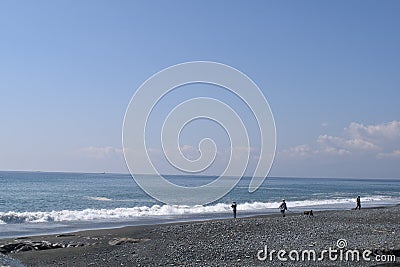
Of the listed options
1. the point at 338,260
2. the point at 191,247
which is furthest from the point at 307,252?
the point at 191,247

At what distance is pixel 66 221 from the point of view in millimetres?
34000

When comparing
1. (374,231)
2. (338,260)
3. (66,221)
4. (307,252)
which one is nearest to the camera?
(338,260)

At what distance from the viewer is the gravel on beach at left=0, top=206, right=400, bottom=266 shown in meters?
15.9

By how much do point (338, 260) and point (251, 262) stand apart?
2757 mm

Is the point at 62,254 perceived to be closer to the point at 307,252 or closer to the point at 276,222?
the point at 307,252

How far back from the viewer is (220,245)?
60.9 ft

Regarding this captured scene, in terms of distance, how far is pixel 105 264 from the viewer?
16156 mm

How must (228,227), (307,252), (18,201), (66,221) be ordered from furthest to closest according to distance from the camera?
(18,201) → (66,221) → (228,227) → (307,252)

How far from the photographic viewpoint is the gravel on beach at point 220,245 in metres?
15.9

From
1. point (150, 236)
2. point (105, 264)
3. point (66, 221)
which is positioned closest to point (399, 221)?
point (150, 236)

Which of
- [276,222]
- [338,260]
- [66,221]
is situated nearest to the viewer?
[338,260]

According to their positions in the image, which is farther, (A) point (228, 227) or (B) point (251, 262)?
(A) point (228, 227)

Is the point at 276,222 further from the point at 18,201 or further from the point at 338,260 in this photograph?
the point at 18,201

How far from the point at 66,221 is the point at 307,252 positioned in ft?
72.0
